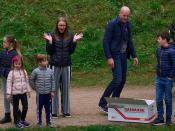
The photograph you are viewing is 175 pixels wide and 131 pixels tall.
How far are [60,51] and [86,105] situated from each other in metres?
1.61

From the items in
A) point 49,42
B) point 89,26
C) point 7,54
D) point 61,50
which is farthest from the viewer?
point 89,26

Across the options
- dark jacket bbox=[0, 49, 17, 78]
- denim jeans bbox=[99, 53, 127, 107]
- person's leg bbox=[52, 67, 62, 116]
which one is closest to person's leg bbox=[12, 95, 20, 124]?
dark jacket bbox=[0, 49, 17, 78]

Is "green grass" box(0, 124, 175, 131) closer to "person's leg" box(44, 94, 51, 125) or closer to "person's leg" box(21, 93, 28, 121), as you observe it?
"person's leg" box(44, 94, 51, 125)

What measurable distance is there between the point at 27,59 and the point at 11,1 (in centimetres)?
345

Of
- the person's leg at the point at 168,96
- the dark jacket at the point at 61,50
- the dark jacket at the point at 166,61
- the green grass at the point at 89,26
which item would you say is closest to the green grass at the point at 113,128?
the person's leg at the point at 168,96

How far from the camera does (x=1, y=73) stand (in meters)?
10.1

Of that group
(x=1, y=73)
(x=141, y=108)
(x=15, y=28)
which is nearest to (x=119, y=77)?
(x=141, y=108)

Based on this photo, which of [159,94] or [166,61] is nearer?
[166,61]

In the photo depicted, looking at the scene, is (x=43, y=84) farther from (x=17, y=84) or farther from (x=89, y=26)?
(x=89, y=26)

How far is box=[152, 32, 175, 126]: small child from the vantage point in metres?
9.74

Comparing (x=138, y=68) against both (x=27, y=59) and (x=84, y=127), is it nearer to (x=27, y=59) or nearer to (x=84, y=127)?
(x=27, y=59)

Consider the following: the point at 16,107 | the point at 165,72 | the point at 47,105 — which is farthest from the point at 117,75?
the point at 16,107

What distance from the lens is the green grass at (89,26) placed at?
47.0ft

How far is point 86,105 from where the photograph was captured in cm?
1158
